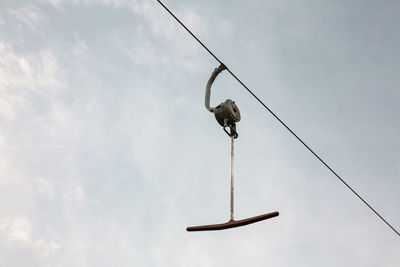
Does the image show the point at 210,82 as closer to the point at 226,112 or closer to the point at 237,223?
the point at 226,112

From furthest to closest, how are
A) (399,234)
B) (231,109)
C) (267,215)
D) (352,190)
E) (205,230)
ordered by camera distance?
(399,234), (352,190), (231,109), (205,230), (267,215)

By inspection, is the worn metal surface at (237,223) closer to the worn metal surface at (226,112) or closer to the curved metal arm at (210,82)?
the worn metal surface at (226,112)

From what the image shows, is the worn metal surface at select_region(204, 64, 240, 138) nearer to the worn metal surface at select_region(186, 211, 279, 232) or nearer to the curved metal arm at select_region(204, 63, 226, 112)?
the curved metal arm at select_region(204, 63, 226, 112)

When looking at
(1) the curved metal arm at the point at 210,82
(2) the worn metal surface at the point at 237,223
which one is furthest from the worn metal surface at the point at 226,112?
(2) the worn metal surface at the point at 237,223

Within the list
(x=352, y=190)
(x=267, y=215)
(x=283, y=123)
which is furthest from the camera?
(x=352, y=190)

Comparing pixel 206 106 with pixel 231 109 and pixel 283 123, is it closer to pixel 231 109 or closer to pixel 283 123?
pixel 231 109

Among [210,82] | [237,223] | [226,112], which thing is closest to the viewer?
[237,223]

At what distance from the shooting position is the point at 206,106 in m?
6.54

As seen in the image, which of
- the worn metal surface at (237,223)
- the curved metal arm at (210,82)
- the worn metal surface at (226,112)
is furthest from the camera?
the curved metal arm at (210,82)

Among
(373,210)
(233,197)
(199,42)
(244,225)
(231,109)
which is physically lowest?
(244,225)

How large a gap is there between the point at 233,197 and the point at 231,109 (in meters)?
1.63

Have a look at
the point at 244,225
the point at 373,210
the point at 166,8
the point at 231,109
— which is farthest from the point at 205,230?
the point at 373,210

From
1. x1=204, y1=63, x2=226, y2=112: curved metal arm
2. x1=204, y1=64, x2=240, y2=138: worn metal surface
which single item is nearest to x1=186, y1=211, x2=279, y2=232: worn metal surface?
x1=204, y1=64, x2=240, y2=138: worn metal surface

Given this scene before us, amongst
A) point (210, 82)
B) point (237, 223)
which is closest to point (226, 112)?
point (210, 82)
